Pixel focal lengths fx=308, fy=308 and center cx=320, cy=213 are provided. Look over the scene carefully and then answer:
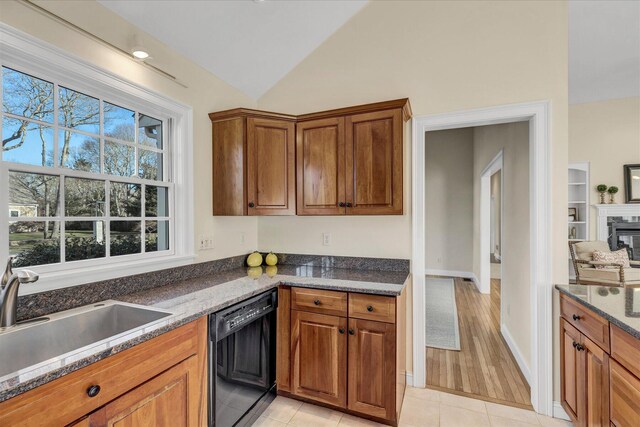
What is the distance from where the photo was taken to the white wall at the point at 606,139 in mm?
5496

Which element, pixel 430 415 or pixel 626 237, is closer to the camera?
pixel 430 415

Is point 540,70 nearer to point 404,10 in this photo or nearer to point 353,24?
point 404,10

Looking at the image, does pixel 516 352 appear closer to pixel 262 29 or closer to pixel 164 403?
pixel 164 403

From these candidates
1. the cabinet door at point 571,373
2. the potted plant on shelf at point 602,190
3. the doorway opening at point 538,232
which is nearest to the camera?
the cabinet door at point 571,373

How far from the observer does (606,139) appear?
5602 millimetres

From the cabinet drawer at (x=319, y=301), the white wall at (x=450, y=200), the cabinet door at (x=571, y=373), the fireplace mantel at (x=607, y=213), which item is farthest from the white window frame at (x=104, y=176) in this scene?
the fireplace mantel at (x=607, y=213)

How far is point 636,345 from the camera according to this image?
1297 mm

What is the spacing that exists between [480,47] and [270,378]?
2.94m

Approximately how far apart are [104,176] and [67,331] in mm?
917

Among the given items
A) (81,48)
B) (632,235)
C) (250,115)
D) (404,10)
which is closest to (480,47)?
(404,10)

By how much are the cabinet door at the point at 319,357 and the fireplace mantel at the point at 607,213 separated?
6.04m

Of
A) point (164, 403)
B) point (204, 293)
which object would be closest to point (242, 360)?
point (204, 293)

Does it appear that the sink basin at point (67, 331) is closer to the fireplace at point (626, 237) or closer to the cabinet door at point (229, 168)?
the cabinet door at point (229, 168)

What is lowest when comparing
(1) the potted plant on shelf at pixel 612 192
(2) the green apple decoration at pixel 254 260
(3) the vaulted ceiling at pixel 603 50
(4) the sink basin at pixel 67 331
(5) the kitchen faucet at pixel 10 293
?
(4) the sink basin at pixel 67 331
